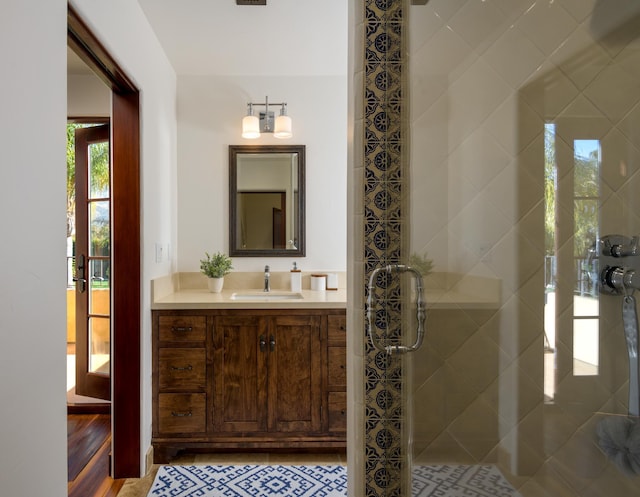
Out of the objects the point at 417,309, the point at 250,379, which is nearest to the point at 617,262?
the point at 417,309

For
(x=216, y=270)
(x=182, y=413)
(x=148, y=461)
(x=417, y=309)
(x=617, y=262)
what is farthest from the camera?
(x=216, y=270)

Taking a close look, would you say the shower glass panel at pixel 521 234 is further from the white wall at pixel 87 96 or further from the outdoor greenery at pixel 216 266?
the white wall at pixel 87 96

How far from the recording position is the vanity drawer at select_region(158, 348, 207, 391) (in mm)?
2457

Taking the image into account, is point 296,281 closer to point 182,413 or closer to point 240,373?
point 240,373

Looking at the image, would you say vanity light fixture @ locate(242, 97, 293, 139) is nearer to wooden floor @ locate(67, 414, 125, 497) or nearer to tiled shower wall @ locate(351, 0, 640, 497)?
tiled shower wall @ locate(351, 0, 640, 497)

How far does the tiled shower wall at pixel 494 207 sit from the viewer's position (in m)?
0.67

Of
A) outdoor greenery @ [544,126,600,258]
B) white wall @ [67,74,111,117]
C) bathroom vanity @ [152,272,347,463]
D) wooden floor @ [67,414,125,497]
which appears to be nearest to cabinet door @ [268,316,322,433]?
bathroom vanity @ [152,272,347,463]

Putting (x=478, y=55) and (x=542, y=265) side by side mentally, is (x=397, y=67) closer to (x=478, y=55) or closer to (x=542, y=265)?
(x=478, y=55)

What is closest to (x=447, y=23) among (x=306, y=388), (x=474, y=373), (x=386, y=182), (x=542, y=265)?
(x=386, y=182)

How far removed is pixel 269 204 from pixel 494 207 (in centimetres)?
235

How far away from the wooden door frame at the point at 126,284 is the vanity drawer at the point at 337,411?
1027 mm

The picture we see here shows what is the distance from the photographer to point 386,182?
1.26 meters

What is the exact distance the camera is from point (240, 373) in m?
2.50

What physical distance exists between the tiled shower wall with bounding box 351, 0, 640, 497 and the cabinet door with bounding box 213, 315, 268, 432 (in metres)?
1.30
